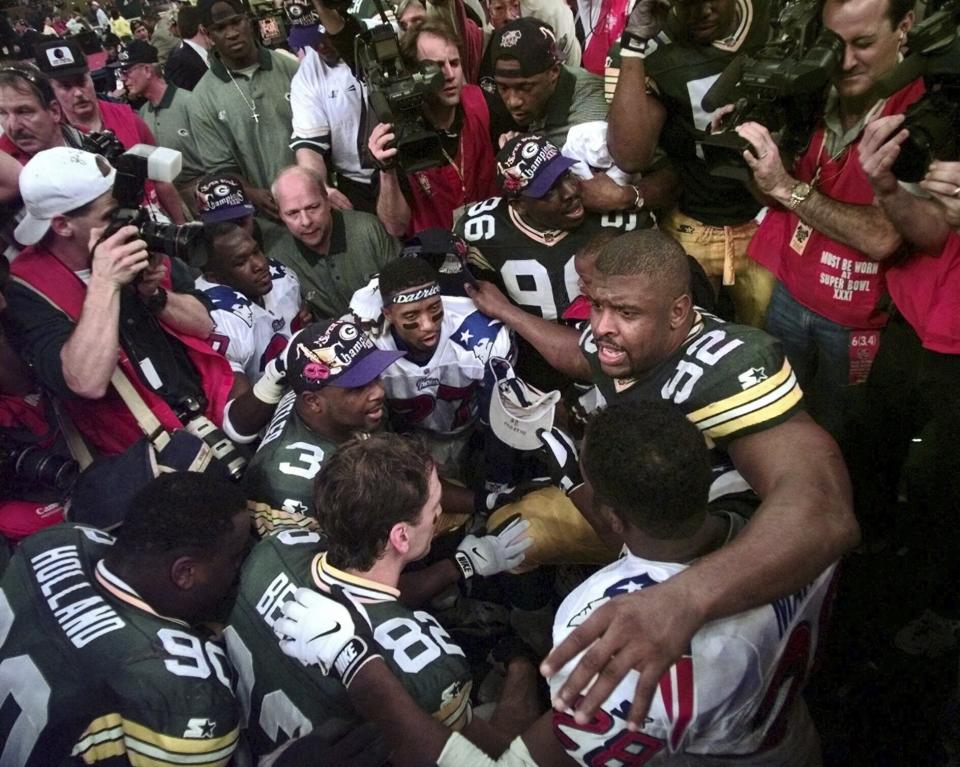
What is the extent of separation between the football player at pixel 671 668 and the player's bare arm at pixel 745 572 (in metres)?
0.05

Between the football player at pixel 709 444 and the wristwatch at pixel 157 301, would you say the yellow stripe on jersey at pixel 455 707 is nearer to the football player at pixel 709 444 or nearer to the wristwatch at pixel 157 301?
the football player at pixel 709 444

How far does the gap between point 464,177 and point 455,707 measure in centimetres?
259

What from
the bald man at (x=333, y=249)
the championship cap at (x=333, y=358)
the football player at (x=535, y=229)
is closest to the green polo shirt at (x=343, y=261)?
the bald man at (x=333, y=249)

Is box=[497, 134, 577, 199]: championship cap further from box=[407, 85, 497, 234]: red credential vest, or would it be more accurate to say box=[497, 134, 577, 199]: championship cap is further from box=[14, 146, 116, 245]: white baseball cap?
box=[14, 146, 116, 245]: white baseball cap

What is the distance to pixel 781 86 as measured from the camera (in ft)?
7.43

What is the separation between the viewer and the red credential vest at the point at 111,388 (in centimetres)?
268

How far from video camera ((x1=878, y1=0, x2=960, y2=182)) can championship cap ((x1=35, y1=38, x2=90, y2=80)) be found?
14.5 feet

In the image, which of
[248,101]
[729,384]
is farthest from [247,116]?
[729,384]

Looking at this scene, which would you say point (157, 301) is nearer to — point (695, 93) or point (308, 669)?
point (308, 669)

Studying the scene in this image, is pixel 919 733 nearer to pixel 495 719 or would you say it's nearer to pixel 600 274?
pixel 495 719

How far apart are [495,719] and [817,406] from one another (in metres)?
1.76

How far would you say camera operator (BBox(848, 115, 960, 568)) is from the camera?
2191 millimetres

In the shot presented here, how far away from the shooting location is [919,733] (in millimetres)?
2459

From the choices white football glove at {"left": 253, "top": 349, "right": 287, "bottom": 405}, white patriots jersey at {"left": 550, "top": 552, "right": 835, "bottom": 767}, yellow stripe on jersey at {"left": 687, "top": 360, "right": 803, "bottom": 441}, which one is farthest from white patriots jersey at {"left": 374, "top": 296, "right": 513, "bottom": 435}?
white patriots jersey at {"left": 550, "top": 552, "right": 835, "bottom": 767}
